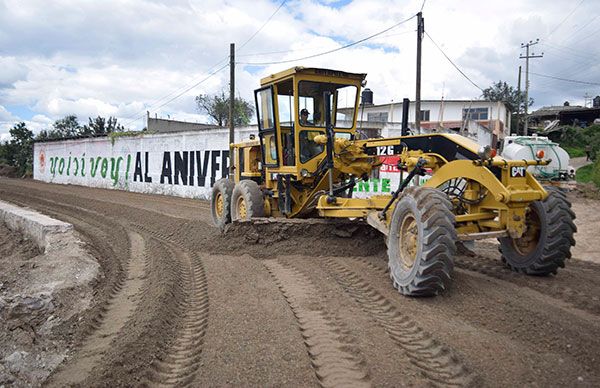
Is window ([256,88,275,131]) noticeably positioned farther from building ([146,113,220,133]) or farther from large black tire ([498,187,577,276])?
building ([146,113,220,133])

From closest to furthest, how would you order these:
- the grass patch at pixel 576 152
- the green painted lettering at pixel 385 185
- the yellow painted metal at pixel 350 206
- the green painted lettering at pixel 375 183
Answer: the yellow painted metal at pixel 350 206
the green painted lettering at pixel 385 185
the green painted lettering at pixel 375 183
the grass patch at pixel 576 152

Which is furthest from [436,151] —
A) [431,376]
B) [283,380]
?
[283,380]

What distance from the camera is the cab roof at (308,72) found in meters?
7.81

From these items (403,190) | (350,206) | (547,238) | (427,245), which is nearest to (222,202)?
(350,206)

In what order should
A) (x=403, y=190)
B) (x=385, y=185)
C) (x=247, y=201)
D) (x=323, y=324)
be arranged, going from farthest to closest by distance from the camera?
(x=385, y=185) < (x=247, y=201) < (x=403, y=190) < (x=323, y=324)

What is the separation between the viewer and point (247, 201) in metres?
8.73

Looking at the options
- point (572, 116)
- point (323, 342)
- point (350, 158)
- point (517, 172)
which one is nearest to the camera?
point (323, 342)

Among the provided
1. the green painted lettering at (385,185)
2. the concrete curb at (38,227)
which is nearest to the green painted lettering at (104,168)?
the concrete curb at (38,227)

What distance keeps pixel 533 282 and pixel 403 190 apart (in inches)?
71.6

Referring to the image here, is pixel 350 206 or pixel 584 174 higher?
pixel 584 174

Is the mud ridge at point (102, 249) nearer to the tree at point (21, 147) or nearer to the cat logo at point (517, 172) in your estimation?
the cat logo at point (517, 172)

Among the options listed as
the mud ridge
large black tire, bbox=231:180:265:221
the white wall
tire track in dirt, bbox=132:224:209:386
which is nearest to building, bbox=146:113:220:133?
the white wall

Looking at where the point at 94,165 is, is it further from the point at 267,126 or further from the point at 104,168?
the point at 267,126

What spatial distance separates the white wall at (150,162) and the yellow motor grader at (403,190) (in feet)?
30.5
